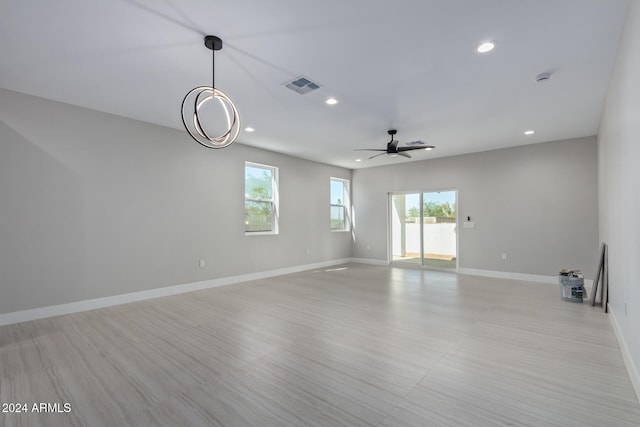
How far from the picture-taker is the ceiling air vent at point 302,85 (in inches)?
133

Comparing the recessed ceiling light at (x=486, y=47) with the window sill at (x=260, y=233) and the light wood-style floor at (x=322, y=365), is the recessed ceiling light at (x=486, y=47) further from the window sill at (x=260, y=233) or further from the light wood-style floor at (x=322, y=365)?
the window sill at (x=260, y=233)

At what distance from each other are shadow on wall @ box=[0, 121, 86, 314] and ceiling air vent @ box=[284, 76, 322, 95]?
3306 mm

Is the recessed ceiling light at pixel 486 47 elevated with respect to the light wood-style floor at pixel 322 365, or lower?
elevated

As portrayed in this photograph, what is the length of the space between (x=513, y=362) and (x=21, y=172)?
591 cm

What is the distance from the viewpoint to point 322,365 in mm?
2562

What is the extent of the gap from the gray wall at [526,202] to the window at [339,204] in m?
2.01

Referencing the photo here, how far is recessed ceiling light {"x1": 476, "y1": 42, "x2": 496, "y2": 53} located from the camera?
8.78 feet

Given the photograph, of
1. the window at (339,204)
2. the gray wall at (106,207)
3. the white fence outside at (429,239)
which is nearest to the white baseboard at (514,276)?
the white fence outside at (429,239)

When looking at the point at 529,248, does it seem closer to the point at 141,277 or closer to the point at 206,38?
the point at 206,38

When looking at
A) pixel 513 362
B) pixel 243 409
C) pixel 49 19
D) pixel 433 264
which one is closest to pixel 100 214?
pixel 49 19

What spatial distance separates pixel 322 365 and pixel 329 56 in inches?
114

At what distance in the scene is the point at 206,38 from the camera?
2592 millimetres

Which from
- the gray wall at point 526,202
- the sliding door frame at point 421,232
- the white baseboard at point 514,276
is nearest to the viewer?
the gray wall at point 526,202

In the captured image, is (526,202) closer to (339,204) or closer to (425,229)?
(425,229)
